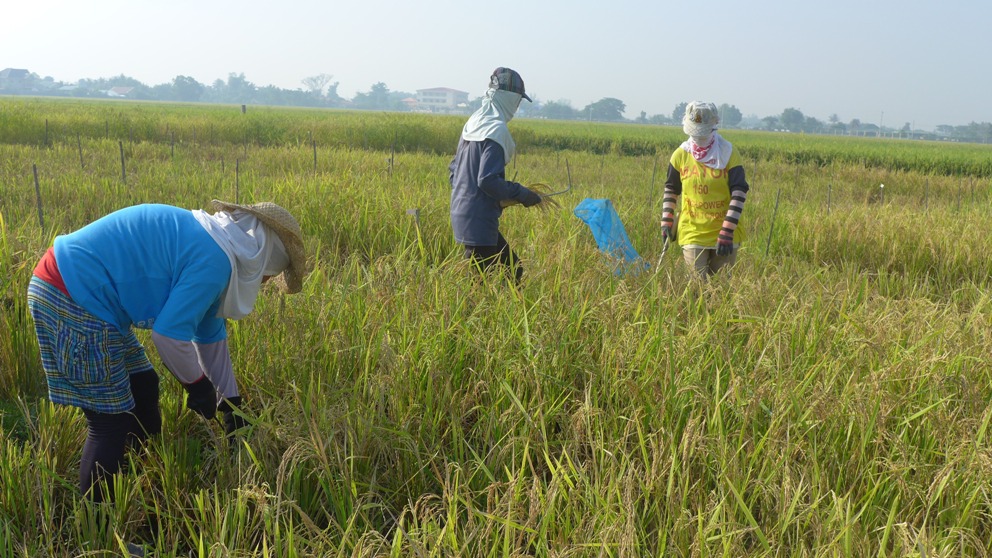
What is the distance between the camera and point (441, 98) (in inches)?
6855

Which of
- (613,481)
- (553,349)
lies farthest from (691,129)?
(613,481)

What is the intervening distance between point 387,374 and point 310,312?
1.96 ft

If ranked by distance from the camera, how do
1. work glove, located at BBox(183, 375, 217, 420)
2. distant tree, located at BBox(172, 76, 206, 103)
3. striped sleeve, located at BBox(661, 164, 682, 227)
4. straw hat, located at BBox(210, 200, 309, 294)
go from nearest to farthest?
1. work glove, located at BBox(183, 375, 217, 420)
2. straw hat, located at BBox(210, 200, 309, 294)
3. striped sleeve, located at BBox(661, 164, 682, 227)
4. distant tree, located at BBox(172, 76, 206, 103)

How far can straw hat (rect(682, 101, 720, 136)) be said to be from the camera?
156 inches

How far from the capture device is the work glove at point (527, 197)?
3549 millimetres

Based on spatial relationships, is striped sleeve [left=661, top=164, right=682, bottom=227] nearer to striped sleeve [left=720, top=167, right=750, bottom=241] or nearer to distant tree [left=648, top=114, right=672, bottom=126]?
striped sleeve [left=720, top=167, right=750, bottom=241]

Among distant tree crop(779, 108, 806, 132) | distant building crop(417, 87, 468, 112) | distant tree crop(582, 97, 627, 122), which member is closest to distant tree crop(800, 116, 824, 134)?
distant tree crop(779, 108, 806, 132)

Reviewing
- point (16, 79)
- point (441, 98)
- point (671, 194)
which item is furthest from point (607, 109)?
point (671, 194)

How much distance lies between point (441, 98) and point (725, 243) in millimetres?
176348

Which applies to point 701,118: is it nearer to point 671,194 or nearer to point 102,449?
point 671,194

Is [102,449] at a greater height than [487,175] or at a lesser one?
lesser

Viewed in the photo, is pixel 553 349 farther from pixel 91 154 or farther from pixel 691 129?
pixel 91 154

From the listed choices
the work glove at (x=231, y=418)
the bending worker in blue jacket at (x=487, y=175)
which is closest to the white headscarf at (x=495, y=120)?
the bending worker in blue jacket at (x=487, y=175)

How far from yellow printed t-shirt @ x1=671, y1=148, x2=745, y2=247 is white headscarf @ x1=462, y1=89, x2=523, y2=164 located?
3.72ft
